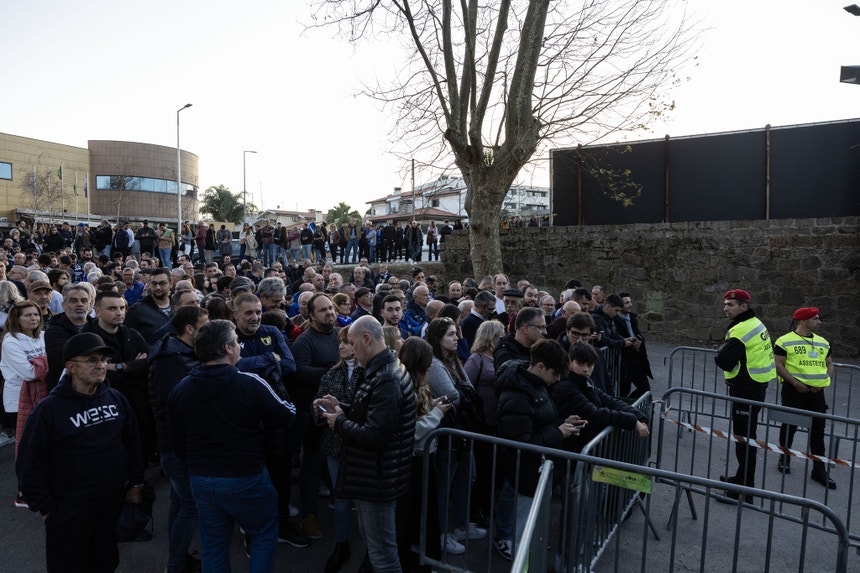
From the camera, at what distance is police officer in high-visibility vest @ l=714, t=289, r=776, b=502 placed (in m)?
5.68

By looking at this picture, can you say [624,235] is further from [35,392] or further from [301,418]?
[35,392]

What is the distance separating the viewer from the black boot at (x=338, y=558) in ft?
13.2

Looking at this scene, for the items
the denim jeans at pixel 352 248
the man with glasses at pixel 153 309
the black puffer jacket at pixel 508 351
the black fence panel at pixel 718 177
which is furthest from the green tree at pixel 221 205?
the black puffer jacket at pixel 508 351

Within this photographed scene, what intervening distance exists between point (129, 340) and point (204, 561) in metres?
2.11

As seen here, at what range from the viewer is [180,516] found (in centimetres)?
380

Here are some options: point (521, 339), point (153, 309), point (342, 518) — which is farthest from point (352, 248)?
point (342, 518)

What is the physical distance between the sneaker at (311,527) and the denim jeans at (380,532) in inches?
48.6

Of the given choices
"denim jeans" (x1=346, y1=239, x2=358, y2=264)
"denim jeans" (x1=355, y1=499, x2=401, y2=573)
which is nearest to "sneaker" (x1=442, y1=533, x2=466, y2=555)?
"denim jeans" (x1=355, y1=499, x2=401, y2=573)

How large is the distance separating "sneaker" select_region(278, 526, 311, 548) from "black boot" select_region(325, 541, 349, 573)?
0.43 metres

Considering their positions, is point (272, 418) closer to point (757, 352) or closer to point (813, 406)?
point (757, 352)

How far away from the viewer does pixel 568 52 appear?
1285 centimetres

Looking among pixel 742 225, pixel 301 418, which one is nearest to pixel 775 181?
pixel 742 225

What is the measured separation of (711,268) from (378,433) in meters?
12.5

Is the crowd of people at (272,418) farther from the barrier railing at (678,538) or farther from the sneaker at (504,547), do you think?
the barrier railing at (678,538)
